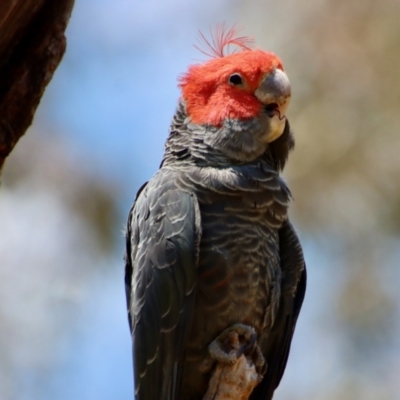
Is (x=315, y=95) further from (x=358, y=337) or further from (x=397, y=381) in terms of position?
(x=397, y=381)

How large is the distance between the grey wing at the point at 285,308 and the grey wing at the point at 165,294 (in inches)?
29.5

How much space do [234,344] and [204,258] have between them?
0.55 meters

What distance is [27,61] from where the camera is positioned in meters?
4.00

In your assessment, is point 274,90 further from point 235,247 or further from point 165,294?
point 165,294

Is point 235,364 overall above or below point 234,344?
below

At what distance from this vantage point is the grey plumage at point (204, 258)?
449 cm

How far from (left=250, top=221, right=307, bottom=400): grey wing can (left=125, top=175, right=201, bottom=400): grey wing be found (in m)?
0.75

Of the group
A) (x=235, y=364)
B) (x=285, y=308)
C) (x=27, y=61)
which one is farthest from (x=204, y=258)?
(x=27, y=61)

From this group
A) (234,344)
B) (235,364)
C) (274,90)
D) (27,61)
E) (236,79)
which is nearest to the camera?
(27,61)

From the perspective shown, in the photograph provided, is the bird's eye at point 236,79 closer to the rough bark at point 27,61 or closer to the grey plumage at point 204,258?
the grey plumage at point 204,258

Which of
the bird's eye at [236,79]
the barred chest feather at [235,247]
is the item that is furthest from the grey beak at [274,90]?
the barred chest feather at [235,247]

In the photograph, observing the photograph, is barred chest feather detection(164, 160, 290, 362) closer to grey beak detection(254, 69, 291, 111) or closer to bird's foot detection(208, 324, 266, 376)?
bird's foot detection(208, 324, 266, 376)

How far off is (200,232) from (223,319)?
558 millimetres

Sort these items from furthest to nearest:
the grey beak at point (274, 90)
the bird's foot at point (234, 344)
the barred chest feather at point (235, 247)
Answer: the grey beak at point (274, 90), the barred chest feather at point (235, 247), the bird's foot at point (234, 344)
